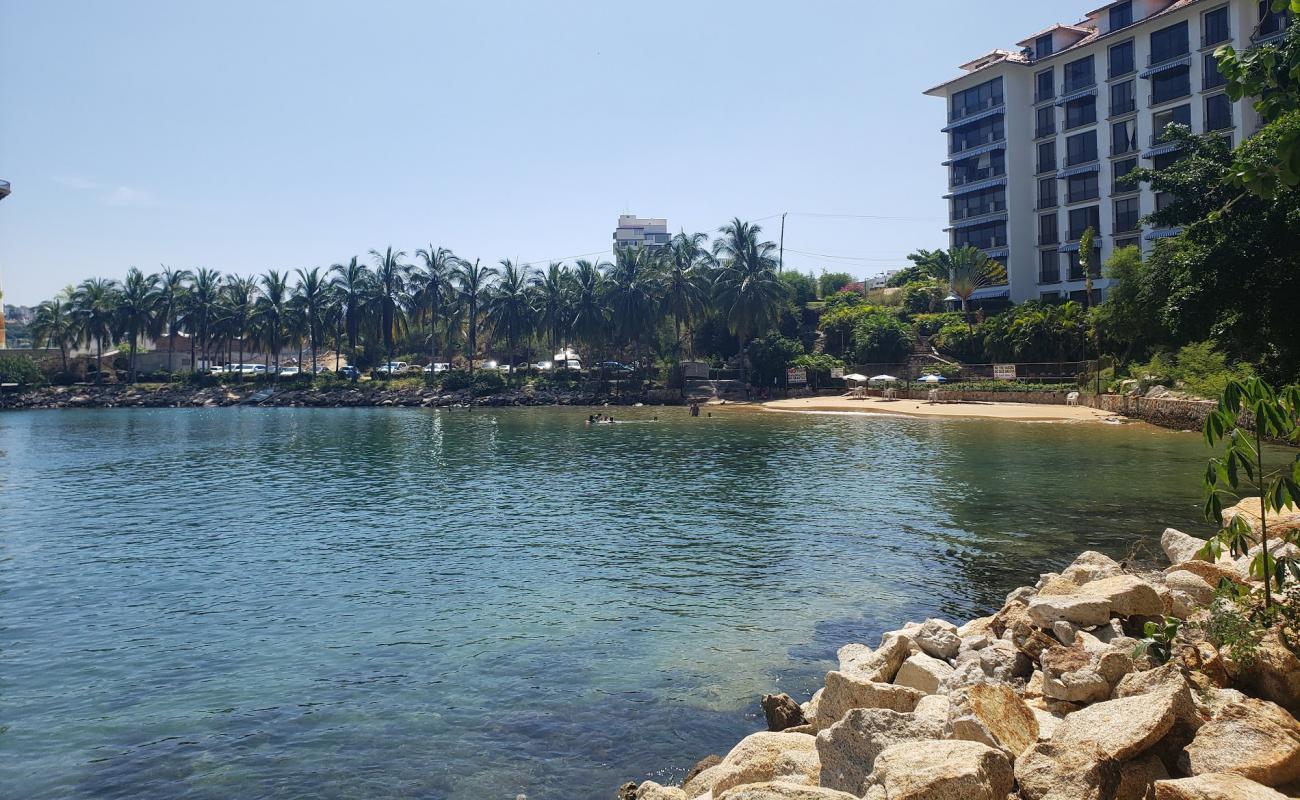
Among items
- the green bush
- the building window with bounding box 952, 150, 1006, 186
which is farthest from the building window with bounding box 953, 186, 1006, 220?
the green bush

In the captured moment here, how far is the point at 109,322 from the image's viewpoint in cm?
11306

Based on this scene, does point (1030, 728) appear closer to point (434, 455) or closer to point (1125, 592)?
point (1125, 592)

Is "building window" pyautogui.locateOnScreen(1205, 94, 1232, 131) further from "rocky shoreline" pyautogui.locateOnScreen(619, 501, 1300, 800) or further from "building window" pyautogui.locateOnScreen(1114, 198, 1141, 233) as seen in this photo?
"rocky shoreline" pyautogui.locateOnScreen(619, 501, 1300, 800)

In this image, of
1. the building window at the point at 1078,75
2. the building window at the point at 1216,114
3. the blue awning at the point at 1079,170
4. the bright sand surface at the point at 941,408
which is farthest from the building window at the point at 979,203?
the bright sand surface at the point at 941,408

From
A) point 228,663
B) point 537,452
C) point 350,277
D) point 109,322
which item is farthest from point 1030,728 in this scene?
point 109,322

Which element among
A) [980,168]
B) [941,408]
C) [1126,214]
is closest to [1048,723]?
[941,408]

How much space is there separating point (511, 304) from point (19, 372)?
6507 centimetres

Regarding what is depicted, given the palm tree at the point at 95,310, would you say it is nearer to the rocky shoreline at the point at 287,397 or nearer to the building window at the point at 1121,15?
the rocky shoreline at the point at 287,397

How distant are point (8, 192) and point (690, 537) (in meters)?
80.1

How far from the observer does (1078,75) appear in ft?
263

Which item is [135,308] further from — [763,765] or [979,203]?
[763,765]

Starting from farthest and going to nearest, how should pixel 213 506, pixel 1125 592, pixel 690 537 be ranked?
pixel 213 506 → pixel 690 537 → pixel 1125 592

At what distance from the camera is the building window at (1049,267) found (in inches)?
3228

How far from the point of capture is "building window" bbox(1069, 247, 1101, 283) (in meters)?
76.1
